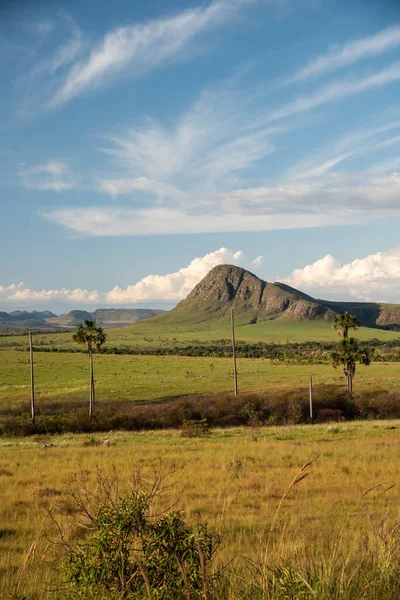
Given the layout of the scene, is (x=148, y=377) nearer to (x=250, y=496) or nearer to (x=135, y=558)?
(x=250, y=496)

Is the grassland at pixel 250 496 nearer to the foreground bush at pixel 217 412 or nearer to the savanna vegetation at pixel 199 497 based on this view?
the savanna vegetation at pixel 199 497

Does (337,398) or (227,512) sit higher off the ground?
(227,512)

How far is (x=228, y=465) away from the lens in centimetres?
2111

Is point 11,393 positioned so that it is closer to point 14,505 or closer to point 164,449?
point 164,449

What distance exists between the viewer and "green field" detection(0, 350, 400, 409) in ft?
227

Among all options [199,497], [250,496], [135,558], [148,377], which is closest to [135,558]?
[135,558]

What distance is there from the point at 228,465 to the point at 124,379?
214 ft

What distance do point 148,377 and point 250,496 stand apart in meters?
72.2

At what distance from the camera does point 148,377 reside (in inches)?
3425

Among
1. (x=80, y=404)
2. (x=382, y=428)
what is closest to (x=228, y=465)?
(x=382, y=428)

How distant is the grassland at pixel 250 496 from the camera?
7.20m

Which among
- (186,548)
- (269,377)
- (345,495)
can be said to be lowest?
(269,377)

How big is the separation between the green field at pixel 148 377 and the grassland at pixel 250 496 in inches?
1467

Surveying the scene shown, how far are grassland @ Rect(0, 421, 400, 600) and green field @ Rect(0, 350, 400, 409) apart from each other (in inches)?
1467
